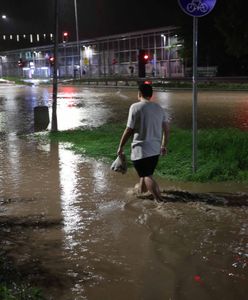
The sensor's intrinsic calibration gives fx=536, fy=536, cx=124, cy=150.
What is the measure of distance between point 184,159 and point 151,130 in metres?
3.26

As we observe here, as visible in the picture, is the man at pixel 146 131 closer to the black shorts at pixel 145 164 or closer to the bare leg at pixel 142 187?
the black shorts at pixel 145 164

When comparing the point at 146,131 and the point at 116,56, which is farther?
the point at 116,56

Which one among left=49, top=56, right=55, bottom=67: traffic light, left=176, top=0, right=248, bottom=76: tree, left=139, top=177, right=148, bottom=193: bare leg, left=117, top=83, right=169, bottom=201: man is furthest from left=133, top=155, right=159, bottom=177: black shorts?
left=176, top=0, right=248, bottom=76: tree

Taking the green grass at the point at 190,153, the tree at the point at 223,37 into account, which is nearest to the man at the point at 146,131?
the green grass at the point at 190,153

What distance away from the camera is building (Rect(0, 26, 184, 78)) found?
62.9 m

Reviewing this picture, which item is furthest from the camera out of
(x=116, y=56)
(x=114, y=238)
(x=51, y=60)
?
(x=116, y=56)

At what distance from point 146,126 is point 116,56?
69358 millimetres

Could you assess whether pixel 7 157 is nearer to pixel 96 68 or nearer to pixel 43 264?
pixel 43 264

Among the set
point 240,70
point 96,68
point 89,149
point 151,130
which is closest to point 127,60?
point 96,68

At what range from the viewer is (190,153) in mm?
10461

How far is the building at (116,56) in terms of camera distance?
62875 millimetres

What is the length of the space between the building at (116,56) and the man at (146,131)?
157 feet

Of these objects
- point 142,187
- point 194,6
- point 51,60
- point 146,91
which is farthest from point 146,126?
point 51,60

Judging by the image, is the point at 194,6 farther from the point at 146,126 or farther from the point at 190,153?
the point at 190,153
